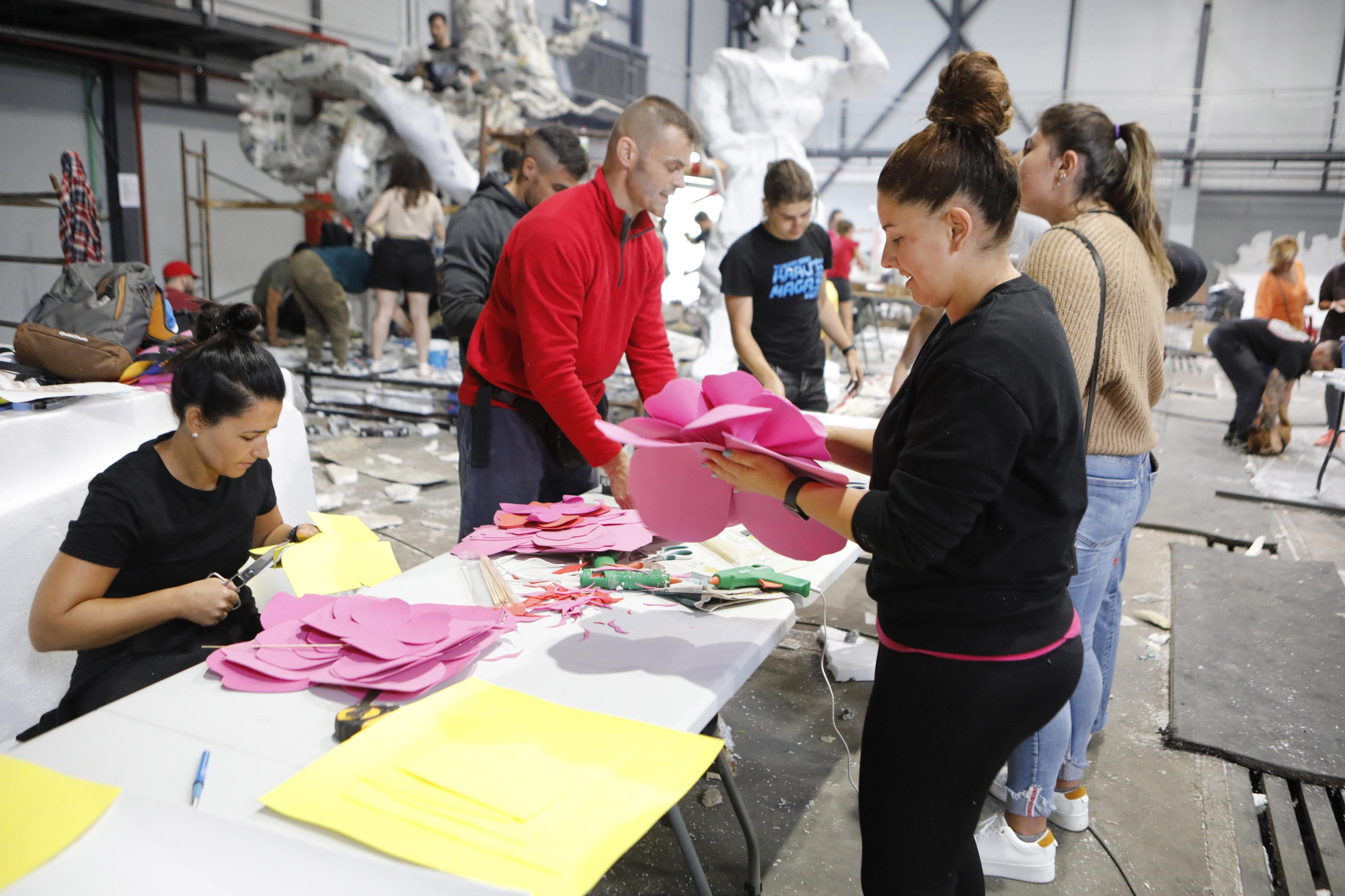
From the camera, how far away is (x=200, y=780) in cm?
102

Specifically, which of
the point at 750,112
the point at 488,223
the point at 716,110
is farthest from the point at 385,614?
the point at 750,112

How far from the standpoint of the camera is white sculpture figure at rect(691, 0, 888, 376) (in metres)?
7.35

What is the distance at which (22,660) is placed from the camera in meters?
2.00

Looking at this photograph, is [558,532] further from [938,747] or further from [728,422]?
[938,747]

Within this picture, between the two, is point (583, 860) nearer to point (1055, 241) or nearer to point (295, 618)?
point (295, 618)

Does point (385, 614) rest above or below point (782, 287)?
below

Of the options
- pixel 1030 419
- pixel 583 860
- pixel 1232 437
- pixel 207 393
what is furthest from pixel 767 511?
pixel 1232 437

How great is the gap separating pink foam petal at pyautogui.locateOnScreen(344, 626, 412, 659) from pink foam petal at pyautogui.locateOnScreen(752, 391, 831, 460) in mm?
598

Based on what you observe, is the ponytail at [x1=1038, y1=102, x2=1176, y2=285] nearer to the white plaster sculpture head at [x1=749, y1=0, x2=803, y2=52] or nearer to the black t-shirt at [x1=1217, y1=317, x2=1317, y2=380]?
the black t-shirt at [x1=1217, y1=317, x2=1317, y2=380]

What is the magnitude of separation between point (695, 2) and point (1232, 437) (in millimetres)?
12360

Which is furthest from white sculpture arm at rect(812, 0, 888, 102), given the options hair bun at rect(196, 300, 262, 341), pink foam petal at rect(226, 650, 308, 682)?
pink foam petal at rect(226, 650, 308, 682)

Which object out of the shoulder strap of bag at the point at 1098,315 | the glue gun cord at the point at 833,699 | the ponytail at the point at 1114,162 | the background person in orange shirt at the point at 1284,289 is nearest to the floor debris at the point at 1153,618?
the glue gun cord at the point at 833,699

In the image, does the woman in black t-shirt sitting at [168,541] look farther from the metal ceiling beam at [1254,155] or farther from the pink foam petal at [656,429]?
the metal ceiling beam at [1254,155]

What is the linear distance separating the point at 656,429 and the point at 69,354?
1939mm
